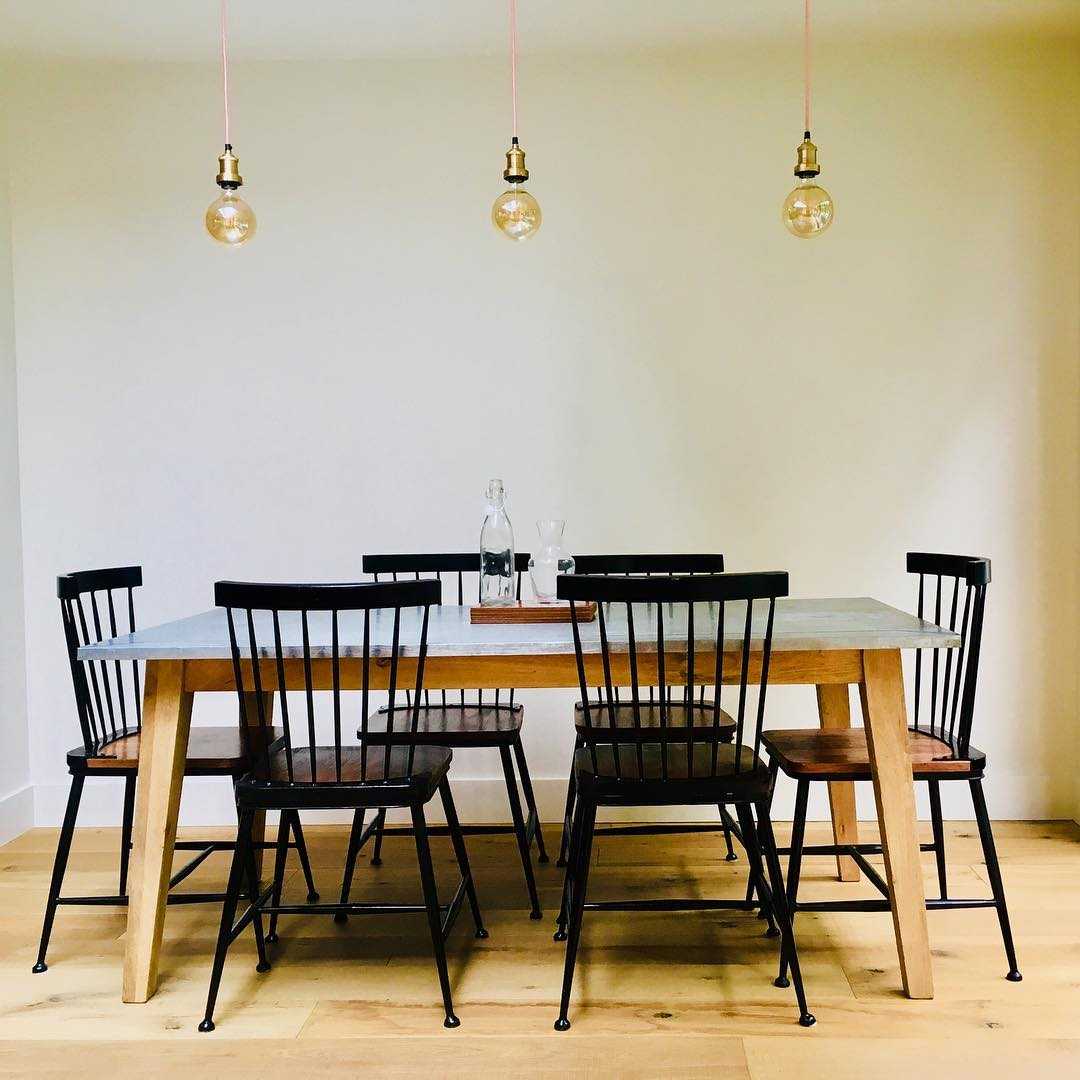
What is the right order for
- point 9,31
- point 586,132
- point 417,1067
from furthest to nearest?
point 586,132 → point 9,31 → point 417,1067

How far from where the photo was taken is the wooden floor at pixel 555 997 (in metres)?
1.92

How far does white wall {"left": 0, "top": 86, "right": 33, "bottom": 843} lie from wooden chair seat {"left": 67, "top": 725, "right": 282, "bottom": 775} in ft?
3.58

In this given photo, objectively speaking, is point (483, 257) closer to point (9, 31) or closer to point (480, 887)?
point (9, 31)

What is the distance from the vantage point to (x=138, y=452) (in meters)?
3.47

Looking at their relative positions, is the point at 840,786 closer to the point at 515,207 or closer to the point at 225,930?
the point at 225,930

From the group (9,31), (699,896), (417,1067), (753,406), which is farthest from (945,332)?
(9,31)

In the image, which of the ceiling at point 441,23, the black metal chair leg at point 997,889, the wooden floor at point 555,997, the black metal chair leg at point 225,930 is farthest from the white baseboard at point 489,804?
the ceiling at point 441,23

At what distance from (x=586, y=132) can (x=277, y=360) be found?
51.9 inches

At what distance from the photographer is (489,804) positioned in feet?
11.3

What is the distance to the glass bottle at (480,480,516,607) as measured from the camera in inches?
102

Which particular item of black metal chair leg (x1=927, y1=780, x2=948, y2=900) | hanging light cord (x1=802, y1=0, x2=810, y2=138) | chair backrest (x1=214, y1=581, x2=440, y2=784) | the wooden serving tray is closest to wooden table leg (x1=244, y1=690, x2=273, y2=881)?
chair backrest (x1=214, y1=581, x2=440, y2=784)

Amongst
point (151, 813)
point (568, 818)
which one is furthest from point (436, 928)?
point (568, 818)

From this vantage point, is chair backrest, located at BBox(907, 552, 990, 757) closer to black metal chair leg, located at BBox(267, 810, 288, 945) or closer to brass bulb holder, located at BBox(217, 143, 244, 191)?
black metal chair leg, located at BBox(267, 810, 288, 945)

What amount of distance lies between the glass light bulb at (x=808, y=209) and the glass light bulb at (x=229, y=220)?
4.41 ft
